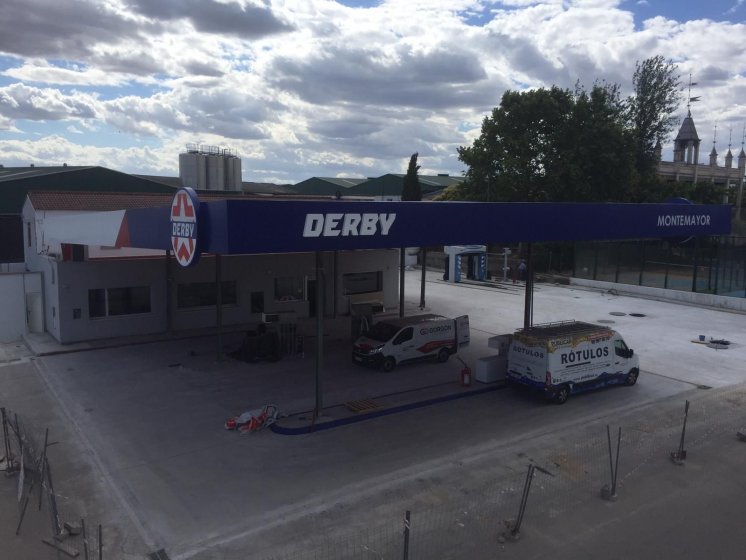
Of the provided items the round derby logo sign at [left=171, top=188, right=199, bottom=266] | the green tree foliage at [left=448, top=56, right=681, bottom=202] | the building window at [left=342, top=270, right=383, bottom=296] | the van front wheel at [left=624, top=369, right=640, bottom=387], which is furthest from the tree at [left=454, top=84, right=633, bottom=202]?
the round derby logo sign at [left=171, top=188, right=199, bottom=266]

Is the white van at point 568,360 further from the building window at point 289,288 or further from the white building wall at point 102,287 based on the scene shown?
the white building wall at point 102,287

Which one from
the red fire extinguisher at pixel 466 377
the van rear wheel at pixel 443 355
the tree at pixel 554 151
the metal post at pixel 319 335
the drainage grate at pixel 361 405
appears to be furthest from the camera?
the tree at pixel 554 151

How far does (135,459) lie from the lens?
1266 centimetres

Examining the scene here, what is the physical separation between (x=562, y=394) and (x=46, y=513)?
12.3 m

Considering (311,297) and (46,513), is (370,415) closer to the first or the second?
(46,513)

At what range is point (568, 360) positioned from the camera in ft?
53.2

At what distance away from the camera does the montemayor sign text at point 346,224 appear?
39.1ft

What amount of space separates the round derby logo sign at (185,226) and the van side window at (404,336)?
862 centimetres

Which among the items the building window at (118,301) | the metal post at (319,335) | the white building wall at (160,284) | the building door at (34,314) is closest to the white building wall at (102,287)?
the white building wall at (160,284)

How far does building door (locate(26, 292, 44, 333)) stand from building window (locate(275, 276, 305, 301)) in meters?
9.83

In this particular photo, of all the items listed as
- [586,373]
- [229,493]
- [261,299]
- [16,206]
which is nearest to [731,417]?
[586,373]

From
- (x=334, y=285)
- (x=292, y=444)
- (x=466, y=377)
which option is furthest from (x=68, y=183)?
(x=292, y=444)

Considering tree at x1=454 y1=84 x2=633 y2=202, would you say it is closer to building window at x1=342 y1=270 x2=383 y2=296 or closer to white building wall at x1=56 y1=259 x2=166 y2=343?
building window at x1=342 y1=270 x2=383 y2=296

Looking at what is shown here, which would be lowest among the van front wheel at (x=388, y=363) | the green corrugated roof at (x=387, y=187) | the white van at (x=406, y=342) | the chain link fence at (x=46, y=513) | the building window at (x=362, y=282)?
the chain link fence at (x=46, y=513)
